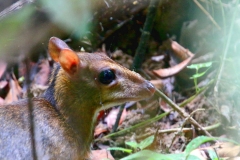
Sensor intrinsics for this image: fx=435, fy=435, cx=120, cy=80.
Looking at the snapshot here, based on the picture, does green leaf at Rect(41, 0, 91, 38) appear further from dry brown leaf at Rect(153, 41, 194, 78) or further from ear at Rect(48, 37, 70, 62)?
dry brown leaf at Rect(153, 41, 194, 78)

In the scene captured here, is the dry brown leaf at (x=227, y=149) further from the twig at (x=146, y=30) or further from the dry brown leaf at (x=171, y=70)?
the dry brown leaf at (x=171, y=70)

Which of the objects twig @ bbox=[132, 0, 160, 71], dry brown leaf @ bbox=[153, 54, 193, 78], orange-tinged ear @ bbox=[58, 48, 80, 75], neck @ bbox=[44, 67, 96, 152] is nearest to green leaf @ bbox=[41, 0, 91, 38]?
orange-tinged ear @ bbox=[58, 48, 80, 75]

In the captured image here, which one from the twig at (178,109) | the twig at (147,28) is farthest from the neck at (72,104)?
the twig at (147,28)

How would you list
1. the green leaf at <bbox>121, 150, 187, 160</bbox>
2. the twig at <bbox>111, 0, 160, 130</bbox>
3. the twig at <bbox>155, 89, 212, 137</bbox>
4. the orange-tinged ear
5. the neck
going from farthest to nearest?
the twig at <bbox>111, 0, 160, 130</bbox>
the twig at <bbox>155, 89, 212, 137</bbox>
the neck
the orange-tinged ear
the green leaf at <bbox>121, 150, 187, 160</bbox>

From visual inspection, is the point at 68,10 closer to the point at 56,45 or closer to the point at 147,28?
the point at 56,45

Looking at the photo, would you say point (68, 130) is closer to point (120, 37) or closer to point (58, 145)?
point (58, 145)
